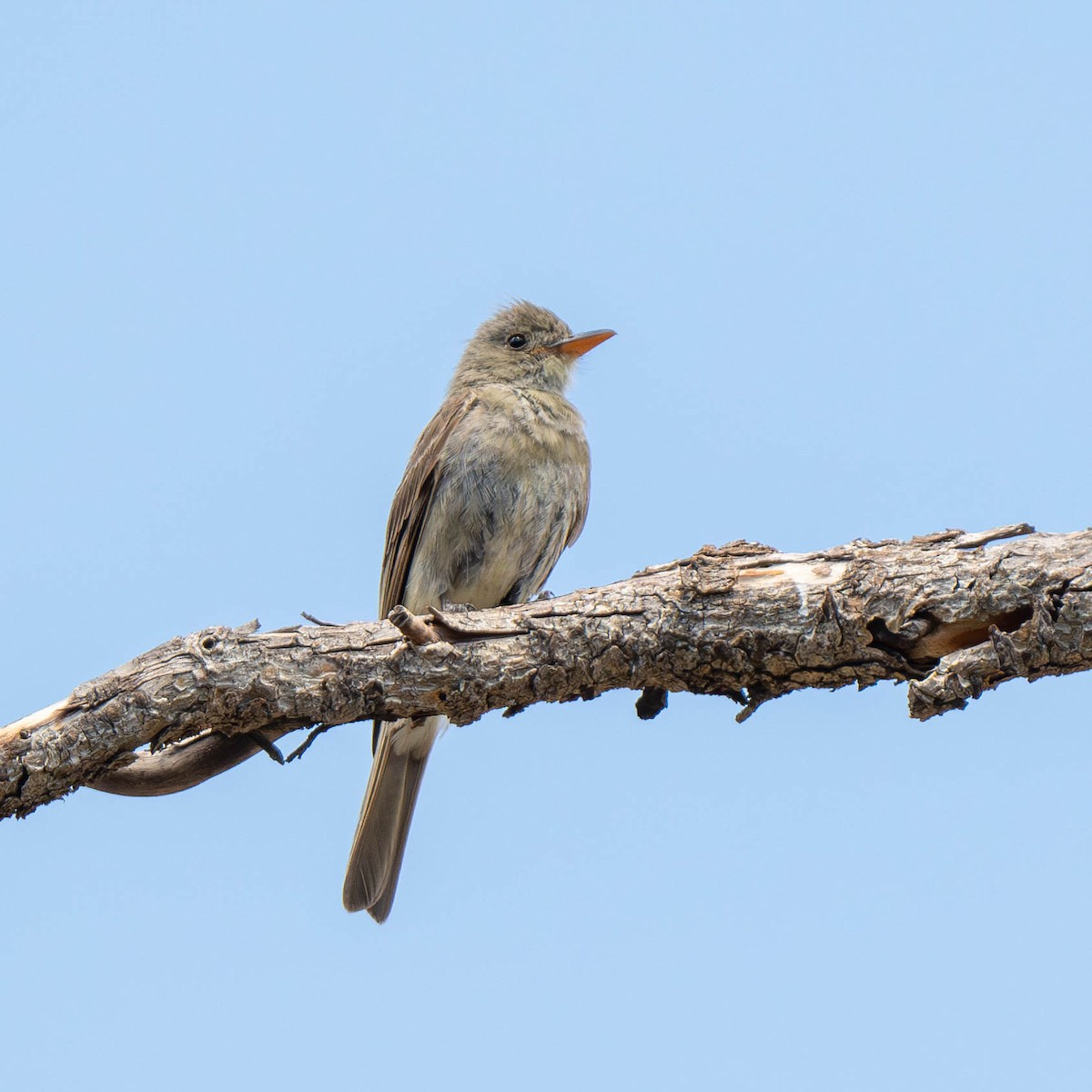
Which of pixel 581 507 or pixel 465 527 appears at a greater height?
pixel 581 507

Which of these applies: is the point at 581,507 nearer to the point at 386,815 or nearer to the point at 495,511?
the point at 495,511

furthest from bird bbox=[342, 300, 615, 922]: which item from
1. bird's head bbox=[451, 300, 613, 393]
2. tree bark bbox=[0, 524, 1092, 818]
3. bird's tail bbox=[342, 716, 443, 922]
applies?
tree bark bbox=[0, 524, 1092, 818]

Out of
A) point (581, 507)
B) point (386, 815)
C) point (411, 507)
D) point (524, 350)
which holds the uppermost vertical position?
point (524, 350)

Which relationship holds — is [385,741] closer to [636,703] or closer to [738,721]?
[636,703]

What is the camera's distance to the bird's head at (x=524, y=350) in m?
7.90

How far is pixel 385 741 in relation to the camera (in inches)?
267

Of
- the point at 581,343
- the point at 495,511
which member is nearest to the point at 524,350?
the point at 581,343

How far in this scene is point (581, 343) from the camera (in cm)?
794

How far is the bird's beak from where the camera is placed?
7891 mm

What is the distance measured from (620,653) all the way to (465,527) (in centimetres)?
212

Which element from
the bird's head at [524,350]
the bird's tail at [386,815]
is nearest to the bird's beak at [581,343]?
the bird's head at [524,350]

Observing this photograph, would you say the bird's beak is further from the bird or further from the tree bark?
the tree bark

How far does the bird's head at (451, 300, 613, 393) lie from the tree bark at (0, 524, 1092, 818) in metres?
3.11

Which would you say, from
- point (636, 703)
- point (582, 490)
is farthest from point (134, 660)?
point (582, 490)
